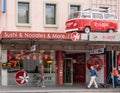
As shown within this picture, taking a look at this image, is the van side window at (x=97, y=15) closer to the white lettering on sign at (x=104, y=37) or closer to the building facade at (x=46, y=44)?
the building facade at (x=46, y=44)

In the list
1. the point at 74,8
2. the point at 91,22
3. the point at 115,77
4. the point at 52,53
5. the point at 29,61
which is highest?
the point at 74,8

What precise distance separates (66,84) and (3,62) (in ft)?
20.1

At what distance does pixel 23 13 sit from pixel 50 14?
253 cm

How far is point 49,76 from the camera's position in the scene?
3497 cm

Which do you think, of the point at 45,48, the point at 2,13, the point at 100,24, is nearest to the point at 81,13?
the point at 100,24

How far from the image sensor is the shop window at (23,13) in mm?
34719

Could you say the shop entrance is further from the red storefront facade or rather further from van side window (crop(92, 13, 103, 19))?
van side window (crop(92, 13, 103, 19))

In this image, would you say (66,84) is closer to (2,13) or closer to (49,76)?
(49,76)

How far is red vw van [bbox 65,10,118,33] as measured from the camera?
33.1 m

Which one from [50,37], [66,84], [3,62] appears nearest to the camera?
[50,37]

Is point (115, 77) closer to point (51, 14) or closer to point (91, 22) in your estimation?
point (91, 22)

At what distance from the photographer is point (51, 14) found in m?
36.0

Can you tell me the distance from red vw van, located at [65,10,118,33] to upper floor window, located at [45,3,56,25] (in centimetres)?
197

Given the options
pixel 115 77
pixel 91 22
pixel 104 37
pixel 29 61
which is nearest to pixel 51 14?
pixel 91 22
